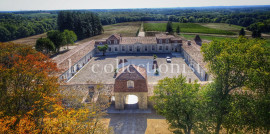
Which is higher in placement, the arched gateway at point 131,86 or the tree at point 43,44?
the tree at point 43,44

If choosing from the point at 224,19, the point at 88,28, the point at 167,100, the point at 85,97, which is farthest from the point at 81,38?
the point at 224,19

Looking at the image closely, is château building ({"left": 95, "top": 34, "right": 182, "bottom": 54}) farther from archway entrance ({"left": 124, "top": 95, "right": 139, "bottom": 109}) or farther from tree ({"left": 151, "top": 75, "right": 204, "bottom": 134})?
tree ({"left": 151, "top": 75, "right": 204, "bottom": 134})

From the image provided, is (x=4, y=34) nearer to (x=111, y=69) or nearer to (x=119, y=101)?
(x=111, y=69)

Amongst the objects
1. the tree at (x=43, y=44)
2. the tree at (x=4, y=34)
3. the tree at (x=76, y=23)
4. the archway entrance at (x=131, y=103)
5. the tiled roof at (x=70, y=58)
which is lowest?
the archway entrance at (x=131, y=103)

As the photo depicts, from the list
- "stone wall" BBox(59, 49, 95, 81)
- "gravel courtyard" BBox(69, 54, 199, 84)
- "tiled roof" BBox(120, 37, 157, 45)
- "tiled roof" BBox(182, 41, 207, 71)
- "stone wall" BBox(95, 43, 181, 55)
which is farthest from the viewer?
"tiled roof" BBox(120, 37, 157, 45)

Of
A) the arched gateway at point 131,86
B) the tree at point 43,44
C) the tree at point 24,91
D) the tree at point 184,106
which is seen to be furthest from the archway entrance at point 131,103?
the tree at point 43,44

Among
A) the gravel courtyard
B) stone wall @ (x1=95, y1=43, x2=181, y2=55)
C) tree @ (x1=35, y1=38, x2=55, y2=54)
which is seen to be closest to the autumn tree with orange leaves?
the gravel courtyard

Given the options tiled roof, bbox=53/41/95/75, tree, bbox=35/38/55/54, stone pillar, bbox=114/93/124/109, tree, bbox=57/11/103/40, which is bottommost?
stone pillar, bbox=114/93/124/109

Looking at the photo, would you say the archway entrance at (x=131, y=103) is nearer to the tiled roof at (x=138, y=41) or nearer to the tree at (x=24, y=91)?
the tree at (x=24, y=91)
